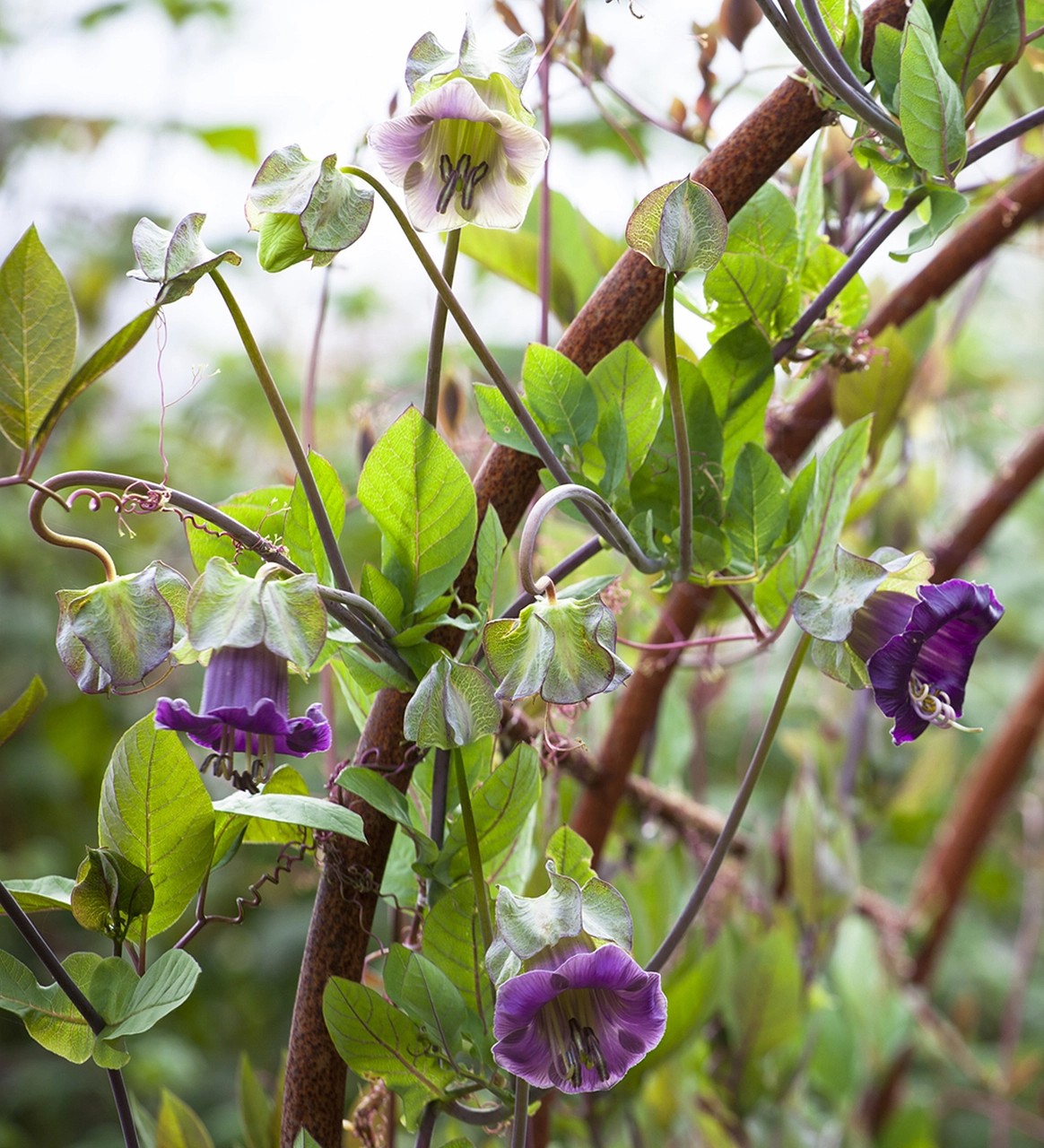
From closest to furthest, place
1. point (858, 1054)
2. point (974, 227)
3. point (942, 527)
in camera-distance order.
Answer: point (974, 227), point (858, 1054), point (942, 527)

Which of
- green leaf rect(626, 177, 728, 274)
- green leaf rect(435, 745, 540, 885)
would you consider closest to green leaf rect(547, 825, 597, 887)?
green leaf rect(435, 745, 540, 885)

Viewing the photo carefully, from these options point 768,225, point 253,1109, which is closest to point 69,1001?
point 253,1109

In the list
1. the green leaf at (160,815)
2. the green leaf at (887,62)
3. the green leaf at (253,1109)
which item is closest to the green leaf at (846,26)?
the green leaf at (887,62)

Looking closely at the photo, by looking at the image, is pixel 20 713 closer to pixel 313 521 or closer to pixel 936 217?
pixel 313 521

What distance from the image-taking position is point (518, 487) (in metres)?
0.27

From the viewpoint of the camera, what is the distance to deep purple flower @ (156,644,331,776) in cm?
19

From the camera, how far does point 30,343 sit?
0.68ft

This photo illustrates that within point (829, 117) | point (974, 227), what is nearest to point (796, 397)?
point (974, 227)

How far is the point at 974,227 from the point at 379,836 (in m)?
0.34

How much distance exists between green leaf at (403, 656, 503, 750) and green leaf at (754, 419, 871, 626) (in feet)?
0.29

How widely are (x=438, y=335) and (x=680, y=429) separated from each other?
5cm

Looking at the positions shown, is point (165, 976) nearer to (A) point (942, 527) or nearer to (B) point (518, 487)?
(B) point (518, 487)

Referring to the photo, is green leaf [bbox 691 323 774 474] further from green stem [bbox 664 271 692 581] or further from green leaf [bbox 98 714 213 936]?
green leaf [bbox 98 714 213 936]

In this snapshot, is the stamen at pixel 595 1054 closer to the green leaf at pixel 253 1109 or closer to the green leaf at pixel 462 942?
the green leaf at pixel 462 942
